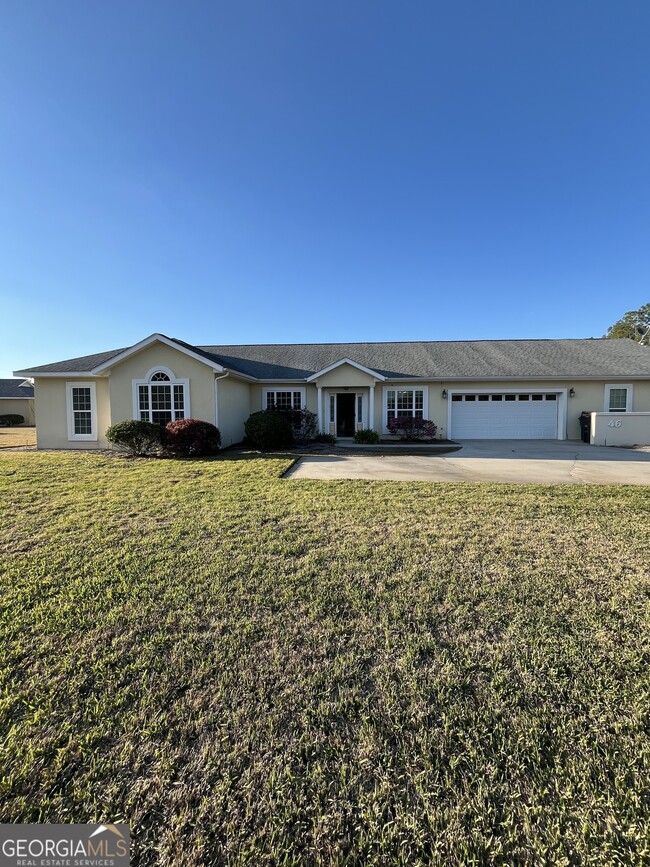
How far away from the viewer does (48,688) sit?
7.43 feet

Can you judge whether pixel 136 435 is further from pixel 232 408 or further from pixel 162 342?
pixel 232 408

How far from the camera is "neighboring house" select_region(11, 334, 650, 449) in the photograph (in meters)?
12.8

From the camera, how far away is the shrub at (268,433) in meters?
12.6

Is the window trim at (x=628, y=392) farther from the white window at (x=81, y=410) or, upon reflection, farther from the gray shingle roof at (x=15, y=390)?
the gray shingle roof at (x=15, y=390)

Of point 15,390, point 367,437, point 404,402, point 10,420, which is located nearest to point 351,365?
point 404,402

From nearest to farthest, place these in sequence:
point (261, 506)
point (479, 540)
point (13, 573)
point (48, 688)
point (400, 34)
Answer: point (48, 688), point (13, 573), point (479, 540), point (261, 506), point (400, 34)

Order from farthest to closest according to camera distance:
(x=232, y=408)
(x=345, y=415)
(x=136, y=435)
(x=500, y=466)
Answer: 1. (x=345, y=415)
2. (x=232, y=408)
3. (x=136, y=435)
4. (x=500, y=466)

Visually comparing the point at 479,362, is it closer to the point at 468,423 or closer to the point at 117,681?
the point at 468,423

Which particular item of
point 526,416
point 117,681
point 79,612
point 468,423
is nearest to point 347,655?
point 117,681

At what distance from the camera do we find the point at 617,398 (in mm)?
15734

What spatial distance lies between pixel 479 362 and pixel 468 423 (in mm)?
3105

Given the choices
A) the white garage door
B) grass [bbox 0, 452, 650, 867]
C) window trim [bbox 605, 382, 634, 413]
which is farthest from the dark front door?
grass [bbox 0, 452, 650, 867]

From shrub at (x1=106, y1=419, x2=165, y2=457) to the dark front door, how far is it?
27.4ft

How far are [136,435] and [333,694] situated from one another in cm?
1108
